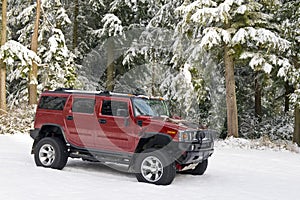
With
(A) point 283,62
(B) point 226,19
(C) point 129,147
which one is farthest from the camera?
(A) point 283,62

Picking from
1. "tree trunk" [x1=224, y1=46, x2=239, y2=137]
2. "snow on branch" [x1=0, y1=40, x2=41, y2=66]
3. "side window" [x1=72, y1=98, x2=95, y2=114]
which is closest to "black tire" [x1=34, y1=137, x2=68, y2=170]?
"side window" [x1=72, y1=98, x2=95, y2=114]

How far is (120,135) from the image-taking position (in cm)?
776

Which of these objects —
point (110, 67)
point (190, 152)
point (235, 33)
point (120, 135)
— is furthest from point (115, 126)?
point (110, 67)

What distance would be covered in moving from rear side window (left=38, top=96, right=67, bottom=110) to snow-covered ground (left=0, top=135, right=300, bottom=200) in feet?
4.65

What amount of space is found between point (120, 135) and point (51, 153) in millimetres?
1879

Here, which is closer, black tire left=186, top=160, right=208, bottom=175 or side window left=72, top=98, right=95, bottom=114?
side window left=72, top=98, right=95, bottom=114

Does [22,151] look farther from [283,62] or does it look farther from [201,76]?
[283,62]

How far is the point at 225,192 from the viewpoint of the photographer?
7.02 meters

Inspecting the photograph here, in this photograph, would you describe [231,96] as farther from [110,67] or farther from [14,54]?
[14,54]

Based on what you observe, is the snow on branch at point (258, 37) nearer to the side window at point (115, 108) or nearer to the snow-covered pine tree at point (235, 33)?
the snow-covered pine tree at point (235, 33)

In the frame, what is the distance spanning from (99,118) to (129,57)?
12.1 meters

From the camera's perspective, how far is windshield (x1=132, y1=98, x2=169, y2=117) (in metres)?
7.90

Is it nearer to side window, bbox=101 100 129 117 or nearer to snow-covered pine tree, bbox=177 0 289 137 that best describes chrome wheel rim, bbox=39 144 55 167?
side window, bbox=101 100 129 117

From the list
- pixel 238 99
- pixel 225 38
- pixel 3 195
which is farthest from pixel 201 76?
pixel 3 195
